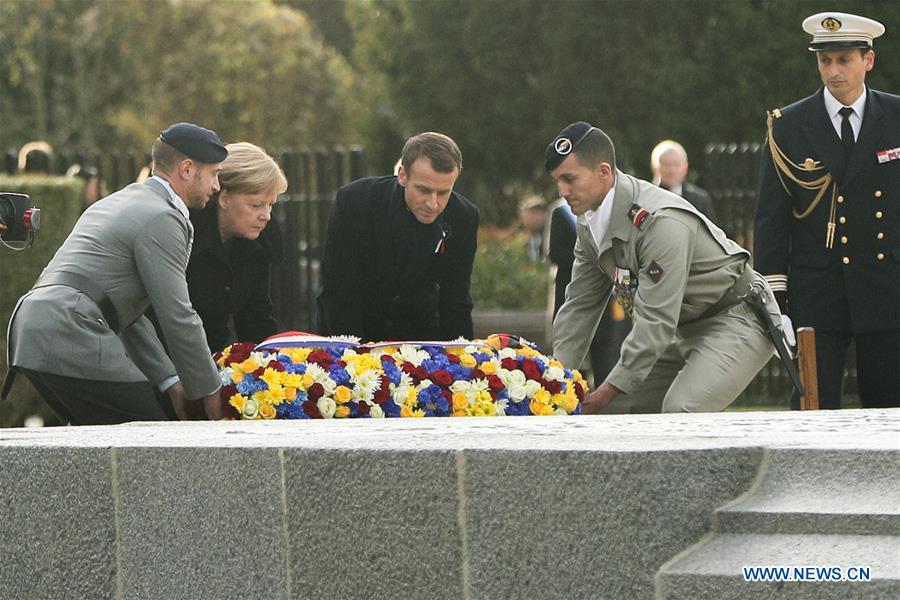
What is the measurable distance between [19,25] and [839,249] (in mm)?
29129

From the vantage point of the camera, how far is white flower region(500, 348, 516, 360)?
6.77m

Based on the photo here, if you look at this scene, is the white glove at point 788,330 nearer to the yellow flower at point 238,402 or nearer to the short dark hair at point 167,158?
the yellow flower at point 238,402

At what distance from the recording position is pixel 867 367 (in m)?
7.29

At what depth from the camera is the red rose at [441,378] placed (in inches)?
257

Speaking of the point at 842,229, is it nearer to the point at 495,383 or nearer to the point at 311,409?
the point at 495,383

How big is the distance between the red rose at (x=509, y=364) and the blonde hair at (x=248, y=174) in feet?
3.72

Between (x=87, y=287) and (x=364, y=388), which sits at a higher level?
(x=87, y=287)

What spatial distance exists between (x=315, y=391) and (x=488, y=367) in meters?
0.72

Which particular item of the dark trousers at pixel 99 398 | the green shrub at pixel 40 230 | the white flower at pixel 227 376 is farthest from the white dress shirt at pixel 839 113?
the green shrub at pixel 40 230

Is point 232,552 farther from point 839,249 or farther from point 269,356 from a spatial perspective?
point 839,249

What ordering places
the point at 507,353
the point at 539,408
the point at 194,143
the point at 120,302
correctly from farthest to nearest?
the point at 507,353 < the point at 539,408 < the point at 194,143 < the point at 120,302

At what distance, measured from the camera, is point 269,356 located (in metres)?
6.57

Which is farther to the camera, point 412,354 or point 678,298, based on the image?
point 412,354

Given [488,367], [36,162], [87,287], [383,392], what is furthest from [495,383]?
[36,162]
